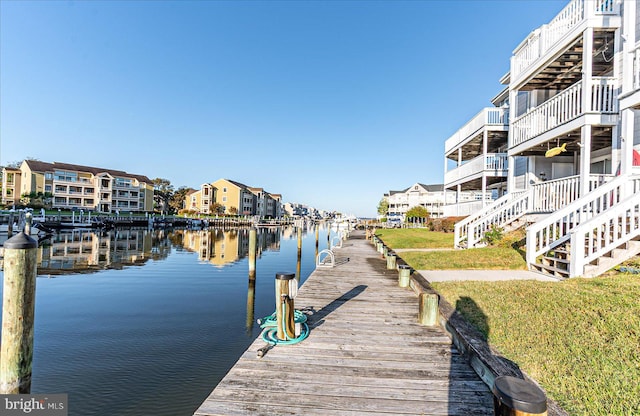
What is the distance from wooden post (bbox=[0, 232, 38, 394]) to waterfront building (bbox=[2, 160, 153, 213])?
7605 centimetres

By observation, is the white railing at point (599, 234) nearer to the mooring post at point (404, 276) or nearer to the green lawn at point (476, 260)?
the green lawn at point (476, 260)

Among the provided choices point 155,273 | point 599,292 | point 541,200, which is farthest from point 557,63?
point 155,273

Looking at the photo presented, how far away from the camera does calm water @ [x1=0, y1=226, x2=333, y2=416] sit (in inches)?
227

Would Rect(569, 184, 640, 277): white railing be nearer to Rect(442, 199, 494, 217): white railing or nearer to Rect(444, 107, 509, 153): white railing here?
Rect(442, 199, 494, 217): white railing

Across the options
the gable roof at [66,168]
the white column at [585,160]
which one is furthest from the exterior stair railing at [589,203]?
the gable roof at [66,168]

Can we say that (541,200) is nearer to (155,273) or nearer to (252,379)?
(252,379)

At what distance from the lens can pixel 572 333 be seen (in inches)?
Result: 196

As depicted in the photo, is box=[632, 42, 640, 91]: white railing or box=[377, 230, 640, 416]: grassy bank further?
box=[632, 42, 640, 91]: white railing

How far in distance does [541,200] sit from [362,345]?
12344 millimetres

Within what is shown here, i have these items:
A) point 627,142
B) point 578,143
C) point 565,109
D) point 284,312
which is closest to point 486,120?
point 565,109

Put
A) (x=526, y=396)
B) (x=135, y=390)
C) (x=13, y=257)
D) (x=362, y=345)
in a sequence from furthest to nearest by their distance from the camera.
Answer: (x=135, y=390) → (x=362, y=345) → (x=13, y=257) → (x=526, y=396)

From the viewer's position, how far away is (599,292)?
654 cm

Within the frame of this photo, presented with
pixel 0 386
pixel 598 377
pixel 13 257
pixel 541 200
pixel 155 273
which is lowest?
pixel 155 273

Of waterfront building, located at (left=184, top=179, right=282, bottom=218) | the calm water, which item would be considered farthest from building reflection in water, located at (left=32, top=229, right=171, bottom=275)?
waterfront building, located at (left=184, top=179, right=282, bottom=218)
